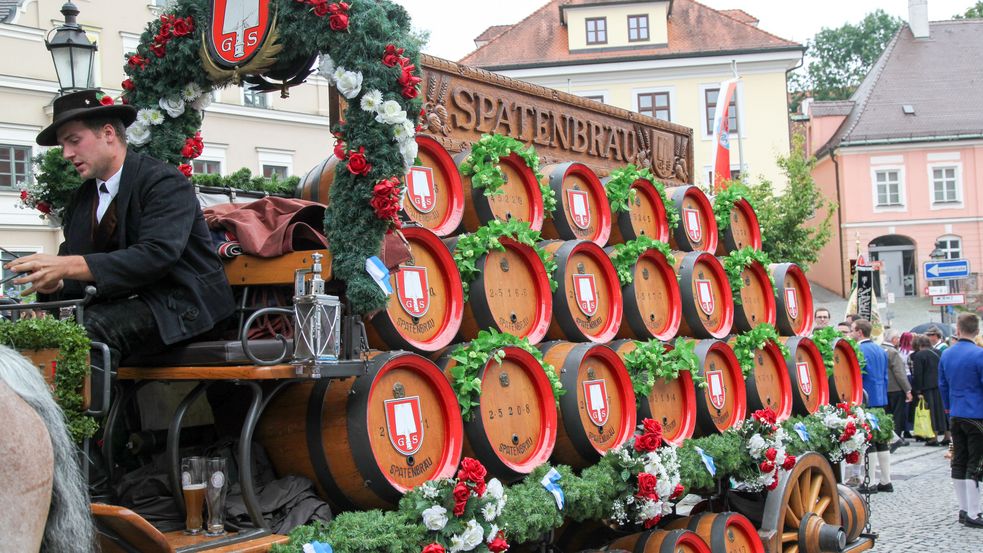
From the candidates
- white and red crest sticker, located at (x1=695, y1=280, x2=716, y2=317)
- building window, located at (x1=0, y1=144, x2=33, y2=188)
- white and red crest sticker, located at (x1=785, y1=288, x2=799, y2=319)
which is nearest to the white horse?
white and red crest sticker, located at (x1=695, y1=280, x2=716, y2=317)

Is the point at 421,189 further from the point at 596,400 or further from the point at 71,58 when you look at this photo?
the point at 71,58

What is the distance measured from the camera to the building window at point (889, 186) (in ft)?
136

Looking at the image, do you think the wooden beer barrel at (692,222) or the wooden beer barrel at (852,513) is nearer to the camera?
the wooden beer barrel at (692,222)

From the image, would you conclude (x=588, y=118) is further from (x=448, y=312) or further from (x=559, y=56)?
(x=559, y=56)

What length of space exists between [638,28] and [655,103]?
119 inches

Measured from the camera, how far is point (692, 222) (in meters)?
7.47

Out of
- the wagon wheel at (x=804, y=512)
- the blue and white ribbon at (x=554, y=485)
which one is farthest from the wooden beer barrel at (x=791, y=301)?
the blue and white ribbon at (x=554, y=485)

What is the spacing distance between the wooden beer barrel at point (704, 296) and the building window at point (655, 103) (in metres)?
30.9

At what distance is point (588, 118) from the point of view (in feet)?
22.8

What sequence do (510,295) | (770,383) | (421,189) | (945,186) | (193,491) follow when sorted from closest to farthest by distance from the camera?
(193,491)
(421,189)
(510,295)
(770,383)
(945,186)

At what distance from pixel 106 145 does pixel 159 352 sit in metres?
0.80

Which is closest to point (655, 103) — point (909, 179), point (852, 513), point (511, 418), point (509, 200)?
point (909, 179)

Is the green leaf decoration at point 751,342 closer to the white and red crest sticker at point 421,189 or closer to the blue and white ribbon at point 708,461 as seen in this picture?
the blue and white ribbon at point 708,461

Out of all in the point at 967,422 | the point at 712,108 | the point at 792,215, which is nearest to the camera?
the point at 967,422
